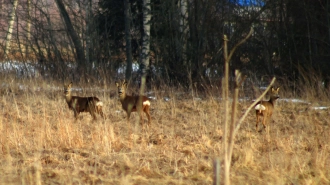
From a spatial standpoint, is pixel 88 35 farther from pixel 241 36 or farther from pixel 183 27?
pixel 241 36

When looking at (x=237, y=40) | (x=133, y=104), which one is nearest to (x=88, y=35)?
(x=237, y=40)

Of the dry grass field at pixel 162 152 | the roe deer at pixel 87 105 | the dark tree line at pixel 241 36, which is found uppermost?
the dark tree line at pixel 241 36

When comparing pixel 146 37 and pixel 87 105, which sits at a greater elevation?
pixel 146 37

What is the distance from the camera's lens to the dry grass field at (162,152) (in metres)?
6.08

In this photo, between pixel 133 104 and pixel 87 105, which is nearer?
pixel 133 104

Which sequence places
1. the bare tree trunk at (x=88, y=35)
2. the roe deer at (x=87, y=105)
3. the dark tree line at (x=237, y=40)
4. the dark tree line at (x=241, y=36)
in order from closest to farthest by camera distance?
the roe deer at (x=87, y=105)
the dark tree line at (x=237, y=40)
the dark tree line at (x=241, y=36)
the bare tree trunk at (x=88, y=35)

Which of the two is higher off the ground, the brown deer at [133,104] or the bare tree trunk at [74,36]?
the bare tree trunk at [74,36]

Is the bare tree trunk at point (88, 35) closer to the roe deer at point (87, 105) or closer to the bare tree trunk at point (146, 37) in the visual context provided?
the bare tree trunk at point (146, 37)

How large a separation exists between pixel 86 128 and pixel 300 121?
410 centimetres

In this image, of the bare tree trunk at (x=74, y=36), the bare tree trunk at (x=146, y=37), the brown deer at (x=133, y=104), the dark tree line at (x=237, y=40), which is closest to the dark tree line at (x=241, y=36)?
the dark tree line at (x=237, y=40)

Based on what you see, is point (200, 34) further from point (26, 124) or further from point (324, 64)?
point (26, 124)

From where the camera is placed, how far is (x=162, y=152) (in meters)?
7.43

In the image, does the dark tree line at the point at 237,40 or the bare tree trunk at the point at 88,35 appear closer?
the dark tree line at the point at 237,40

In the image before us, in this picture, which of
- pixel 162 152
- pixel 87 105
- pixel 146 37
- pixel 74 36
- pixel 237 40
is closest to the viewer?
pixel 162 152
